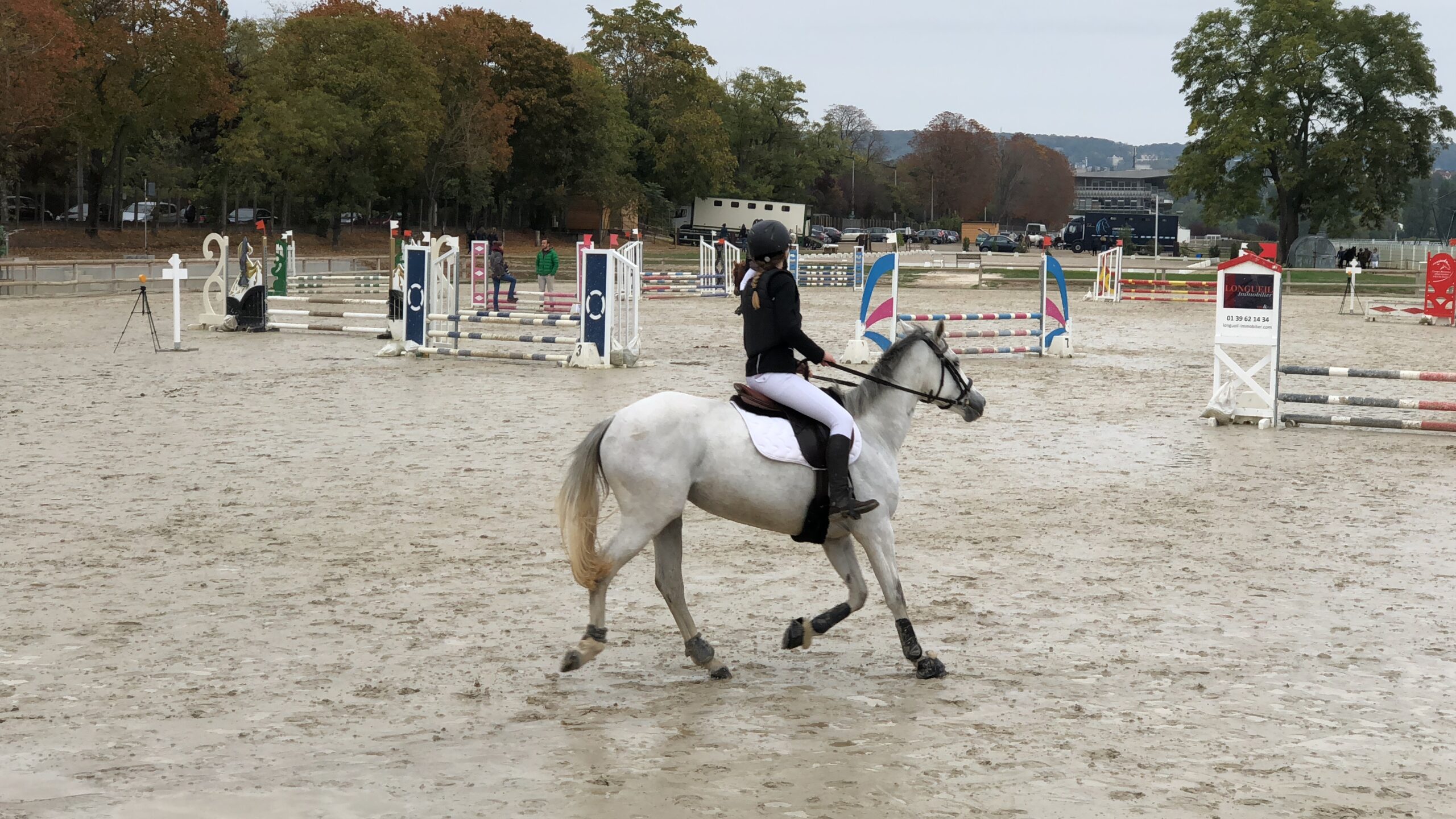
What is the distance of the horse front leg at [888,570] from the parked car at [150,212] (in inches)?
2495

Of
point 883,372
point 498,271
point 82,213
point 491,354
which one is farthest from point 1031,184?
point 883,372

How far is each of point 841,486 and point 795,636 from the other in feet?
2.23

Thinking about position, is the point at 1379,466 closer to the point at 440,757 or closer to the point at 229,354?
the point at 440,757

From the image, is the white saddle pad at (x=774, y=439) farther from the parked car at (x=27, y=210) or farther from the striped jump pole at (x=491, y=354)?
the parked car at (x=27, y=210)

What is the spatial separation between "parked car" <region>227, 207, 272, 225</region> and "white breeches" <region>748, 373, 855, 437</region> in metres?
63.5

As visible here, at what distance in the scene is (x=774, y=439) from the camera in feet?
19.2

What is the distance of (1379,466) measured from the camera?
1148cm

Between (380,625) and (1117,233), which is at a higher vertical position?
(1117,233)

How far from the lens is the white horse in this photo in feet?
18.8

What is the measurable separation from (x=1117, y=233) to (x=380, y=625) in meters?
87.1

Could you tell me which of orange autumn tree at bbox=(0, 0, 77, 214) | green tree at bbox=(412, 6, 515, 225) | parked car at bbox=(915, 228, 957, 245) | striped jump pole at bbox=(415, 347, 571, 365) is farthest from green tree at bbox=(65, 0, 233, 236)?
parked car at bbox=(915, 228, 957, 245)

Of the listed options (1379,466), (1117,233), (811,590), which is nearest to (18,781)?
(811,590)

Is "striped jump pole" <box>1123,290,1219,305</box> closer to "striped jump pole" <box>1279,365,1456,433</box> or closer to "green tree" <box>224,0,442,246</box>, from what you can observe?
"striped jump pole" <box>1279,365,1456,433</box>

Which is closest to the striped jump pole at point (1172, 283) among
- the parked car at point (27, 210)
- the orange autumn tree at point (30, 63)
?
the orange autumn tree at point (30, 63)
